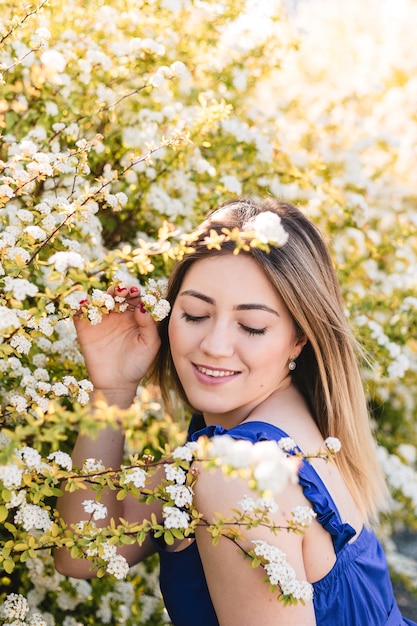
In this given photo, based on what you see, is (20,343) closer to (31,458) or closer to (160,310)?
(31,458)

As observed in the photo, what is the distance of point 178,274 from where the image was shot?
2201 millimetres

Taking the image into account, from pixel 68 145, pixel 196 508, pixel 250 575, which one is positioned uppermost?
pixel 68 145

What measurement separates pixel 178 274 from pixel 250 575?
0.94 metres

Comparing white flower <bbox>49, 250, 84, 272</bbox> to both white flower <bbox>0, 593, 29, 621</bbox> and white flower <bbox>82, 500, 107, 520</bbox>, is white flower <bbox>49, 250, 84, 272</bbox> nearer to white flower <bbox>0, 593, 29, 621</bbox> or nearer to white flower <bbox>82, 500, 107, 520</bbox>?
white flower <bbox>82, 500, 107, 520</bbox>

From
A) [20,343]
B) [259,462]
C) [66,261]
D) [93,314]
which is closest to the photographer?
[259,462]

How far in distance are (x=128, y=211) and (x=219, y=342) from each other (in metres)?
1.18

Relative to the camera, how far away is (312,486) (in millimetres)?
1788

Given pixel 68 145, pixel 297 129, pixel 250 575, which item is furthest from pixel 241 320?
pixel 297 129

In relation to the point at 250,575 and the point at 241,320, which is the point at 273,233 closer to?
the point at 241,320

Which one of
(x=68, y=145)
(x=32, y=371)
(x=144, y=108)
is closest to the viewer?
(x=32, y=371)

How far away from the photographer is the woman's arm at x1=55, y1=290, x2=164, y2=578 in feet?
6.81

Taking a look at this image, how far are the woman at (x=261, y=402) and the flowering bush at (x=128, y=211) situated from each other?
0.38 feet

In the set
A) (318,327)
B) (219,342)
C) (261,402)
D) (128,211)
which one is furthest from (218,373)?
(128,211)

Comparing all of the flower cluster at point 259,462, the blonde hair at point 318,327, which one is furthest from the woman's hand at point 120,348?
the flower cluster at point 259,462
